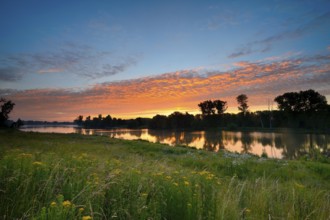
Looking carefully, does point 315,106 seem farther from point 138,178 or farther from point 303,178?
point 138,178

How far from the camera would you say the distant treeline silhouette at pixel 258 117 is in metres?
70.0

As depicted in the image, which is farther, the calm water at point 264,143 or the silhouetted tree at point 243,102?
the silhouetted tree at point 243,102

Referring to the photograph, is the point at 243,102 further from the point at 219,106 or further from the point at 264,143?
the point at 264,143

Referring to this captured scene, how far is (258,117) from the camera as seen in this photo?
92.2 meters

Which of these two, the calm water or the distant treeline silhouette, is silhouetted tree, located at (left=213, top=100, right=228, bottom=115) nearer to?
the distant treeline silhouette

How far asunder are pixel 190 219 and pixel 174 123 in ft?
382

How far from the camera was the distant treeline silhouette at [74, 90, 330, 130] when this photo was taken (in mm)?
69975

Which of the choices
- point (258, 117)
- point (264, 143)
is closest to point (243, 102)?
point (258, 117)

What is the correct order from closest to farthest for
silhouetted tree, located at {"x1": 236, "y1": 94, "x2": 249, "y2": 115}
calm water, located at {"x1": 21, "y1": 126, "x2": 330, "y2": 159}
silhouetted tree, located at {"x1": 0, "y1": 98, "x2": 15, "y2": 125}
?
calm water, located at {"x1": 21, "y1": 126, "x2": 330, "y2": 159}, silhouetted tree, located at {"x1": 0, "y1": 98, "x2": 15, "y2": 125}, silhouetted tree, located at {"x1": 236, "y1": 94, "x2": 249, "y2": 115}

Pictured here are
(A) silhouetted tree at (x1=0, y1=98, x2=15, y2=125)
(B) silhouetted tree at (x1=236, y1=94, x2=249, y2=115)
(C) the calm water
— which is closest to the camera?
(C) the calm water

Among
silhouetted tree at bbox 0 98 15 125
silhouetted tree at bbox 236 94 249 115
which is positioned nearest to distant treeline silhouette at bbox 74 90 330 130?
silhouetted tree at bbox 236 94 249 115

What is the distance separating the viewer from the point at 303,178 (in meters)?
9.61

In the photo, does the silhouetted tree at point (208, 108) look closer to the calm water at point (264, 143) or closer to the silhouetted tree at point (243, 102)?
the silhouetted tree at point (243, 102)

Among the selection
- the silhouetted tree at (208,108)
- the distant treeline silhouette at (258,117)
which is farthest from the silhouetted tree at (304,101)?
the silhouetted tree at (208,108)
